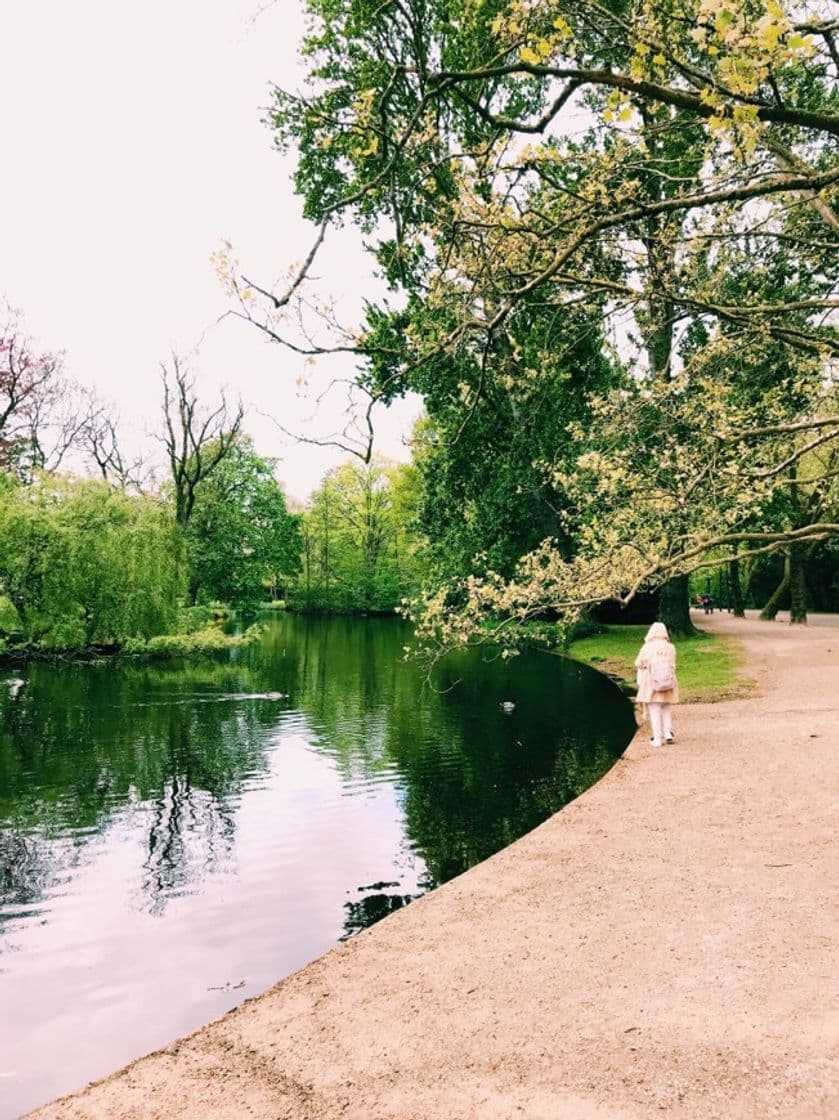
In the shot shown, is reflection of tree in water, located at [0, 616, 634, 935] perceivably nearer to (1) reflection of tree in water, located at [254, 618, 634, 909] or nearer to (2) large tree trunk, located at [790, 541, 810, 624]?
(1) reflection of tree in water, located at [254, 618, 634, 909]

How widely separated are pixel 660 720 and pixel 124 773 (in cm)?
884

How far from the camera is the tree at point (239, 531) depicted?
45.3 metres

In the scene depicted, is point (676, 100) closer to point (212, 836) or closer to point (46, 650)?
point (212, 836)

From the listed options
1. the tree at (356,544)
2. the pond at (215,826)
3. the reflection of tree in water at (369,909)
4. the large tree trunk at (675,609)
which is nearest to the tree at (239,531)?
the tree at (356,544)

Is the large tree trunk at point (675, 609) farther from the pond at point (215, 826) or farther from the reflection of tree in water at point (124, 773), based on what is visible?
the reflection of tree in water at point (124, 773)

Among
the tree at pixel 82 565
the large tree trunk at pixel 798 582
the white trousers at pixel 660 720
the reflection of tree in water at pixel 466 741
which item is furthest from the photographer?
the large tree trunk at pixel 798 582

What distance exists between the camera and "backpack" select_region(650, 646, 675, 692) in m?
12.3

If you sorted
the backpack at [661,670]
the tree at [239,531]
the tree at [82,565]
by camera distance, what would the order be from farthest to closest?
1. the tree at [239,531]
2. the tree at [82,565]
3. the backpack at [661,670]

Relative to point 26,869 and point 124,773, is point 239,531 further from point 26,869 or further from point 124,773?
point 26,869

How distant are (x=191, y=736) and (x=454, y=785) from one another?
6.16 m

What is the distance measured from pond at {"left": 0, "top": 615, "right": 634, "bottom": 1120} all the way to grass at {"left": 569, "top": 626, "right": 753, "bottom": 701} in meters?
2.07

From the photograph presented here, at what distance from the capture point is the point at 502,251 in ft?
25.5

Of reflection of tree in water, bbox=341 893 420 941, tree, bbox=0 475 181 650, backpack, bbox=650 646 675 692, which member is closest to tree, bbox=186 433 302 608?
tree, bbox=0 475 181 650

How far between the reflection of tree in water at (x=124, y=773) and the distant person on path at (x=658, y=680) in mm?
6523
